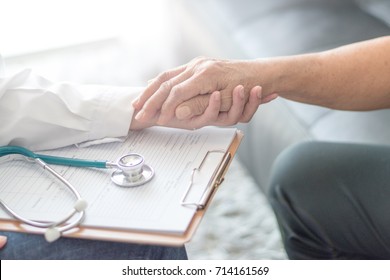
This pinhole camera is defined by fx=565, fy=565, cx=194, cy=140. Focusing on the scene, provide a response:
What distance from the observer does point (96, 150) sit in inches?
34.7

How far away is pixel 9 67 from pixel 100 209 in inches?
62.3

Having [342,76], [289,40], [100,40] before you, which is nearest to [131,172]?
[342,76]

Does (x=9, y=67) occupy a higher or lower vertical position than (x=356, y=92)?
lower

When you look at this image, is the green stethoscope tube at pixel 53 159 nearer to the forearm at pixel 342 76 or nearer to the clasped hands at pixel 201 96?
the clasped hands at pixel 201 96

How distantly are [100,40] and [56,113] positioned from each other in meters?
1.42

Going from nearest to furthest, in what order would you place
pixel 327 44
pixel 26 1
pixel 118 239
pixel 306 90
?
pixel 118 239 → pixel 306 90 → pixel 327 44 → pixel 26 1

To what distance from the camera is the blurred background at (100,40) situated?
198 centimetres

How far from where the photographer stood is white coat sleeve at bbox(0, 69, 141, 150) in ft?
2.88

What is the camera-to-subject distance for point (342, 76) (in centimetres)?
104

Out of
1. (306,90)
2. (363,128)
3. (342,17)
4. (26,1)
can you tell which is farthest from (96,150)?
(26,1)

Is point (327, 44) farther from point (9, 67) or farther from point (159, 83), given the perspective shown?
point (9, 67)

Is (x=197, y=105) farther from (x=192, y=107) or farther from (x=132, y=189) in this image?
(x=132, y=189)

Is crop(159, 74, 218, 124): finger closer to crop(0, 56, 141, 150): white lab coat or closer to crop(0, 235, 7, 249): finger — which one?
crop(0, 56, 141, 150): white lab coat

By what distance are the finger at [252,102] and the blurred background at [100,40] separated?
0.74 metres
